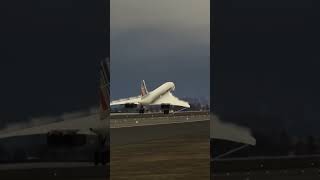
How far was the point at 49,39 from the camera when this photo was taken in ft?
11.3

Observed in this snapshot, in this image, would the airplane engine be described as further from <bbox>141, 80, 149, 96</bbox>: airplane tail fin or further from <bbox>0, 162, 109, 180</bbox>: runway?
<bbox>0, 162, 109, 180</bbox>: runway

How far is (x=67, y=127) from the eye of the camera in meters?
3.44

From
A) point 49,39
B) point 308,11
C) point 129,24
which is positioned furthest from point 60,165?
point 308,11

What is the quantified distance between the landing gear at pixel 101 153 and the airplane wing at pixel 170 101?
427 mm

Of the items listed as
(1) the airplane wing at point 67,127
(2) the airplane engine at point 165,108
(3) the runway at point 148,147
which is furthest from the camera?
(2) the airplane engine at point 165,108

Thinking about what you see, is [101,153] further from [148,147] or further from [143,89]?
[143,89]

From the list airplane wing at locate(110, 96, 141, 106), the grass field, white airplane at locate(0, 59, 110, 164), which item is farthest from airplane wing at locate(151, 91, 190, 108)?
white airplane at locate(0, 59, 110, 164)

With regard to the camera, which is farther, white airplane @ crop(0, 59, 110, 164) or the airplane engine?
the airplane engine

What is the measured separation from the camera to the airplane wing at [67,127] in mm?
3361

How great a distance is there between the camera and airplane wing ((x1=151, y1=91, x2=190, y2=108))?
139 inches

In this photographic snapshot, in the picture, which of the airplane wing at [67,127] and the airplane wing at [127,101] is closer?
the airplane wing at [67,127]

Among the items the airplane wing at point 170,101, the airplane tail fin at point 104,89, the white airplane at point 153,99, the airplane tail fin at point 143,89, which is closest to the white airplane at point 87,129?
the airplane tail fin at point 104,89

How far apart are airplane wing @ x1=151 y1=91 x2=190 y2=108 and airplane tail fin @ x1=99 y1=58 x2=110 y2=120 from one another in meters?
0.32

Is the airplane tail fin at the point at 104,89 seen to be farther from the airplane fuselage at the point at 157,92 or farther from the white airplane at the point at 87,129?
the airplane fuselage at the point at 157,92
